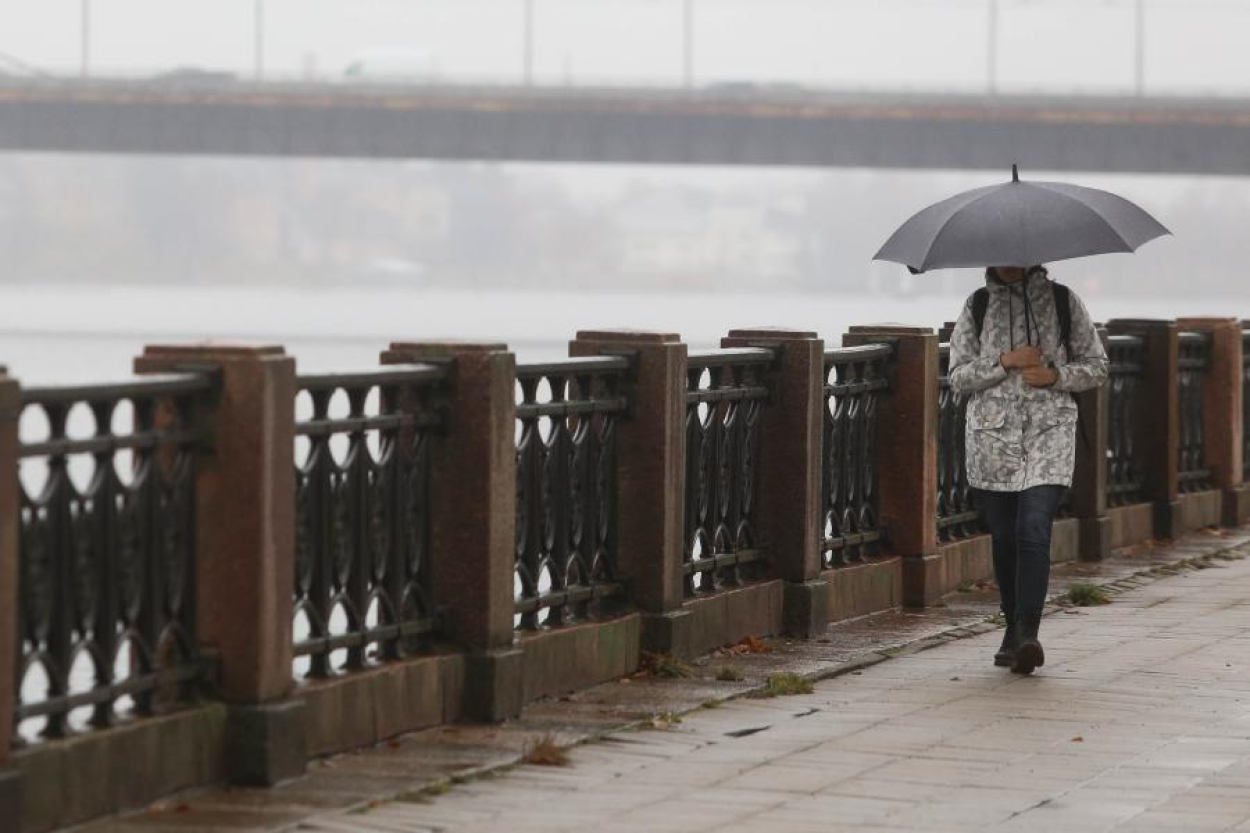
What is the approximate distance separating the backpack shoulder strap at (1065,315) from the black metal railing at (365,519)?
254 centimetres

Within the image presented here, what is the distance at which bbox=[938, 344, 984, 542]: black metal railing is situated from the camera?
11.9m

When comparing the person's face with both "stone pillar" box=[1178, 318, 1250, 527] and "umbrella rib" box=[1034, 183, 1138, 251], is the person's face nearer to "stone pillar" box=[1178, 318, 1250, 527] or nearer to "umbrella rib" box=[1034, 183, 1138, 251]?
"umbrella rib" box=[1034, 183, 1138, 251]

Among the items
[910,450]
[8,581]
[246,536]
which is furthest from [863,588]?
[8,581]

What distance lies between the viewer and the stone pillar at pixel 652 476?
8.77 meters

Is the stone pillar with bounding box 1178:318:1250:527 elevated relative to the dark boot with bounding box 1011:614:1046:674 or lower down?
elevated

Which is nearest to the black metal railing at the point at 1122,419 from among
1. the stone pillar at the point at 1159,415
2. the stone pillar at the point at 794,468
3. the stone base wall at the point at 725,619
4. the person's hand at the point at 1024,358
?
the stone pillar at the point at 1159,415

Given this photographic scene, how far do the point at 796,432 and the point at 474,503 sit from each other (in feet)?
8.06

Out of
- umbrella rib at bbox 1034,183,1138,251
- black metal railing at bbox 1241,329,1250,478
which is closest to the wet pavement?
umbrella rib at bbox 1034,183,1138,251

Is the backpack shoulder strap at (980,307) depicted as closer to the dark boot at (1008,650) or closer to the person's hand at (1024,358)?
the person's hand at (1024,358)

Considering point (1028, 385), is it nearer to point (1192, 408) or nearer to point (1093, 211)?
point (1093, 211)

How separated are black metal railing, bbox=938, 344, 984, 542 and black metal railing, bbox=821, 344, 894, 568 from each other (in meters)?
0.72

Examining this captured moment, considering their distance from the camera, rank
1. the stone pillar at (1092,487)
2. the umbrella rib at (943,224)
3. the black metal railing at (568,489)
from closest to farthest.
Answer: the black metal railing at (568,489) < the umbrella rib at (943,224) < the stone pillar at (1092,487)

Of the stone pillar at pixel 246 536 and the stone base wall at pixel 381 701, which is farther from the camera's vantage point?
the stone base wall at pixel 381 701

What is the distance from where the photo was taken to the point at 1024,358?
29.9 ft
